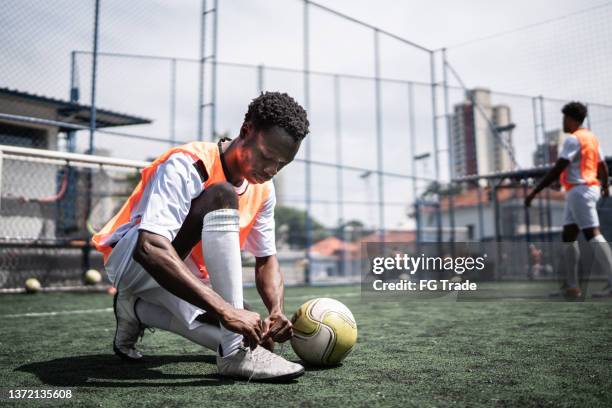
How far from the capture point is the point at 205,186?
2189 millimetres

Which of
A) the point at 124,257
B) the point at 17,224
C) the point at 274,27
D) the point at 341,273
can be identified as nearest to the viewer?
the point at 124,257

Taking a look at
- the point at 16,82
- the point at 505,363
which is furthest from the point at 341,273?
the point at 505,363

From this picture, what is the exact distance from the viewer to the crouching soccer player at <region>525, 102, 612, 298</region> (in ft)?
18.6

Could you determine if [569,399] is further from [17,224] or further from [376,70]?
[376,70]

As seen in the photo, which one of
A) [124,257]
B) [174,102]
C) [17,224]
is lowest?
[124,257]

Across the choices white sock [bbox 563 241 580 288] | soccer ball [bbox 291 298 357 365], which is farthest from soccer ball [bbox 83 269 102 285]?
soccer ball [bbox 291 298 357 365]

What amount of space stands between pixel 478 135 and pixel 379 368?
11.1 meters

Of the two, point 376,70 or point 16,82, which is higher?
point 376,70

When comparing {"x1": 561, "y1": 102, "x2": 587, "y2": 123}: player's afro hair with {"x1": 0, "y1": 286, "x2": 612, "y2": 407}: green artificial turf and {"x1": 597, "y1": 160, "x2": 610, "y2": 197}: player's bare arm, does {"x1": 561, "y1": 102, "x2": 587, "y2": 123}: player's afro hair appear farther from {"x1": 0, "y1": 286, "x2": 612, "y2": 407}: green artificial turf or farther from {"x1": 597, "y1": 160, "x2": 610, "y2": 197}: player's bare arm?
{"x1": 0, "y1": 286, "x2": 612, "y2": 407}: green artificial turf

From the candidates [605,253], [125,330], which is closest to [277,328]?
[125,330]

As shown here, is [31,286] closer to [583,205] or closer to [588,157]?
[583,205]

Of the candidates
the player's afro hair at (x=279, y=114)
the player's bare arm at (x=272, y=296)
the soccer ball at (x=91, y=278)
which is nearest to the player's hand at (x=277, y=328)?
the player's bare arm at (x=272, y=296)

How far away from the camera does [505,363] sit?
93.4 inches

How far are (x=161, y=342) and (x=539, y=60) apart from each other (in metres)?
10.7
